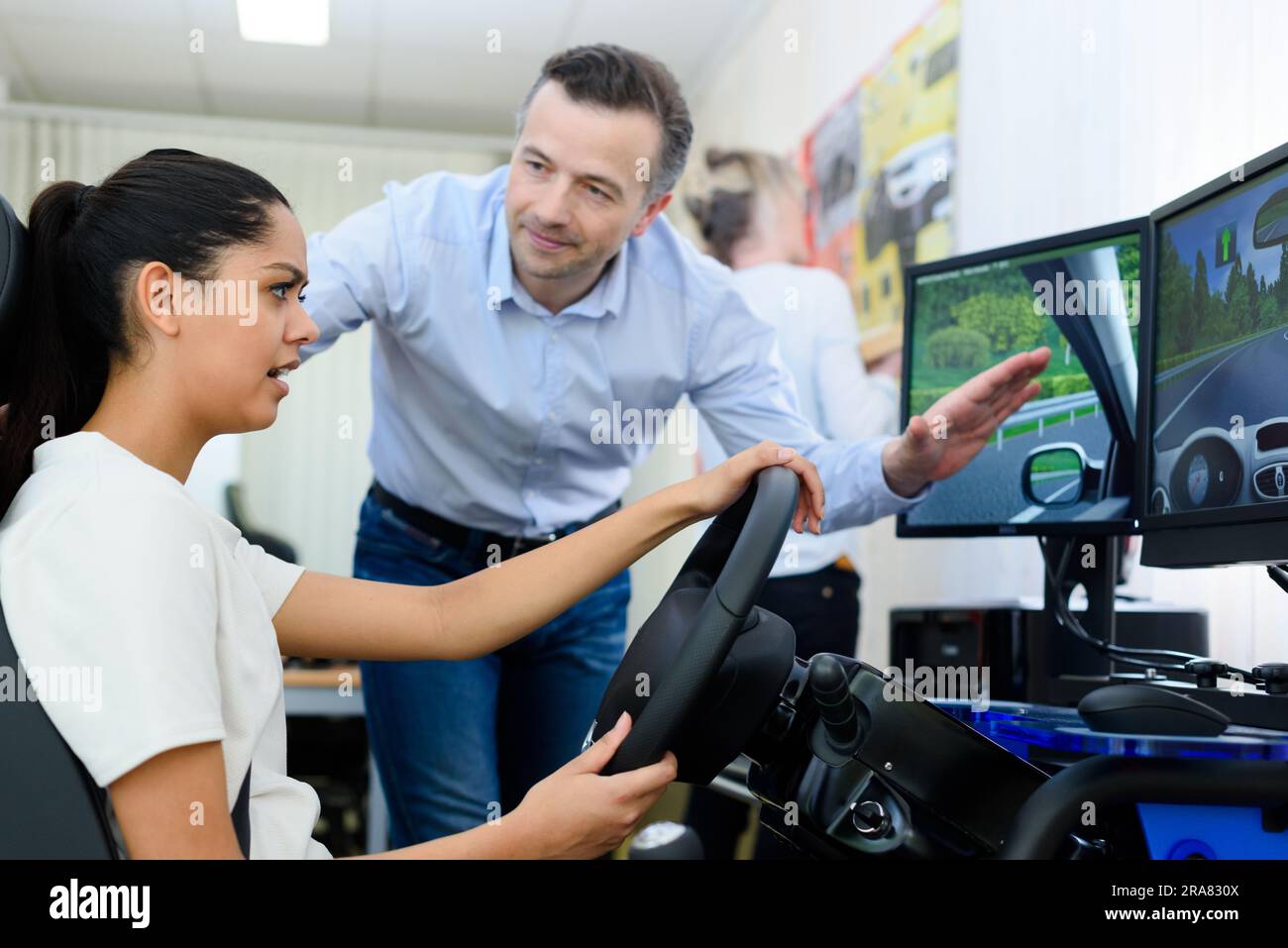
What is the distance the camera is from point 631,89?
70.2 inches

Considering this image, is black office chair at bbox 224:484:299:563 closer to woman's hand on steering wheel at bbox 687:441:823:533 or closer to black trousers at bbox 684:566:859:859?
black trousers at bbox 684:566:859:859

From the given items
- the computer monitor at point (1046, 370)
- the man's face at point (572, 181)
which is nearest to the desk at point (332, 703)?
Result: the man's face at point (572, 181)

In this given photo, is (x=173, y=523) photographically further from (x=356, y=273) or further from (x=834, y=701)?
(x=356, y=273)

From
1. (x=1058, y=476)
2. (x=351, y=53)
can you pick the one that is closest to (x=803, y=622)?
(x=1058, y=476)

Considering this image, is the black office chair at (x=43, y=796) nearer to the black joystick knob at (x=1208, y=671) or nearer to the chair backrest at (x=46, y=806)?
the chair backrest at (x=46, y=806)

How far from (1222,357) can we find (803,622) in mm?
1588

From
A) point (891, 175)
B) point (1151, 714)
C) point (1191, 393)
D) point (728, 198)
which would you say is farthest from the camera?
point (728, 198)

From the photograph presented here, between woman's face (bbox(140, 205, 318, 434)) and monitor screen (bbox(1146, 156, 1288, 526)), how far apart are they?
33.1 inches

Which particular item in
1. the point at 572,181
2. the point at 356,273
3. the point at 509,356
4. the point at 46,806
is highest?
the point at 572,181

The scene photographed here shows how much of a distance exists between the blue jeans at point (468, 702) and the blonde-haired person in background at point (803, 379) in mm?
620

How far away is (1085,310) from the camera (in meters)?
1.55

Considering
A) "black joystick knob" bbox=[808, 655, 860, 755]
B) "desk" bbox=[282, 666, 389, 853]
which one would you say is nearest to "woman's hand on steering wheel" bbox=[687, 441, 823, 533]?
"black joystick knob" bbox=[808, 655, 860, 755]

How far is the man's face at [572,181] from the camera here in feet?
5.71

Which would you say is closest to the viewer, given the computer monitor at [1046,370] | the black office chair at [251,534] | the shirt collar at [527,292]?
the computer monitor at [1046,370]
